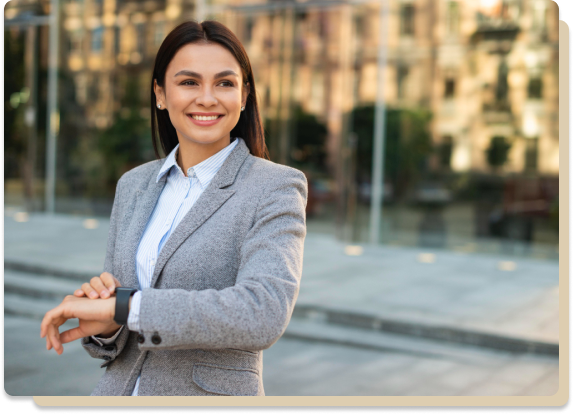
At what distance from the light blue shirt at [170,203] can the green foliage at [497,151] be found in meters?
8.69

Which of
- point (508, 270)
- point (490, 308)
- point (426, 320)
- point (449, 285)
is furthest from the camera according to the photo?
point (508, 270)

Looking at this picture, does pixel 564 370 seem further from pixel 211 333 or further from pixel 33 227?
pixel 33 227

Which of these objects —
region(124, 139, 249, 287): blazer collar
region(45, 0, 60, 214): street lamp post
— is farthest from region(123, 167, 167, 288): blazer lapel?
region(45, 0, 60, 214): street lamp post

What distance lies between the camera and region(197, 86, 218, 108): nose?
1602mm

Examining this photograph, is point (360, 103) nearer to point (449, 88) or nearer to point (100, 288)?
Answer: point (449, 88)

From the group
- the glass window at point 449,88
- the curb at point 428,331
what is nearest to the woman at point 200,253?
the curb at point 428,331

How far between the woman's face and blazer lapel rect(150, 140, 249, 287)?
12cm

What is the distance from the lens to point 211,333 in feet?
4.46

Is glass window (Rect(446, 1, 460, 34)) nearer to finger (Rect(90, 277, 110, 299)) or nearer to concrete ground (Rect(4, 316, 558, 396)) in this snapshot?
concrete ground (Rect(4, 316, 558, 396))

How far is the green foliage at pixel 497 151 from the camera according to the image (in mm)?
9719

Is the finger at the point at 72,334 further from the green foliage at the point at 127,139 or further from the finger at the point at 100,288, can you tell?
the green foliage at the point at 127,139

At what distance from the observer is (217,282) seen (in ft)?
5.13

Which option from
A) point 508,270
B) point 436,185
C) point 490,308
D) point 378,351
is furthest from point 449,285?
point 436,185

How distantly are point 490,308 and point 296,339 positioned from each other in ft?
6.85
